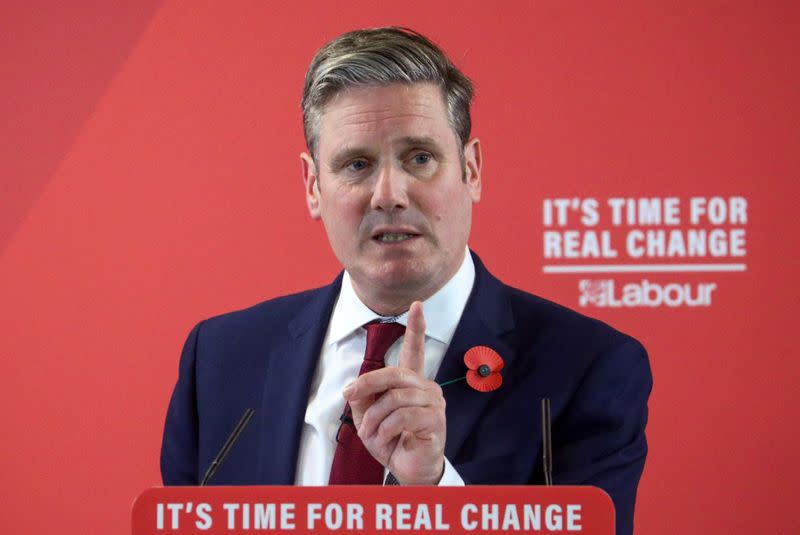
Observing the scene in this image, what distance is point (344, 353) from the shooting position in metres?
1.96

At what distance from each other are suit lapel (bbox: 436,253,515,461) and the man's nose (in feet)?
0.85

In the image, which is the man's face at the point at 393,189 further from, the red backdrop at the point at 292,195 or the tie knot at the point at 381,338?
the red backdrop at the point at 292,195

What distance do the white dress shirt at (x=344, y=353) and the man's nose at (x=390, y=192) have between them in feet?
0.65

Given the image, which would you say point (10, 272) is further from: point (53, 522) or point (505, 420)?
point (505, 420)

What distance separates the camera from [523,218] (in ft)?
9.48

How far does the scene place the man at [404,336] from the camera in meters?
1.79

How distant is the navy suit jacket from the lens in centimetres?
177

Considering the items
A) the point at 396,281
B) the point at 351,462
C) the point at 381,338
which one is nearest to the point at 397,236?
the point at 396,281

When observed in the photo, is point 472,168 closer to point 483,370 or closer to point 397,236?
point 397,236

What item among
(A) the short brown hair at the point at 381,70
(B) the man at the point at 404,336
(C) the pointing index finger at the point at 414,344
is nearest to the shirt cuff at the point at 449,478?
(C) the pointing index finger at the point at 414,344

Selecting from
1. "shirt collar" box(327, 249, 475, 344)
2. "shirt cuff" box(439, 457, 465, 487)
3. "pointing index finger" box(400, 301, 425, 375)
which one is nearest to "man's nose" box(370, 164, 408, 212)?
"shirt collar" box(327, 249, 475, 344)

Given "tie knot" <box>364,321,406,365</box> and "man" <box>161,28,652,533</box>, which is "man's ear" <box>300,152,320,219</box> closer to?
"man" <box>161,28,652,533</box>

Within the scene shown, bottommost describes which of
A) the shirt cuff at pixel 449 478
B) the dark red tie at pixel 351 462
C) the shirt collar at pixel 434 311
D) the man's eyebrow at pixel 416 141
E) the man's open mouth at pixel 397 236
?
the shirt cuff at pixel 449 478

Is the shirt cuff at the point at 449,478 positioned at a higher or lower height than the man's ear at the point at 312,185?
lower
